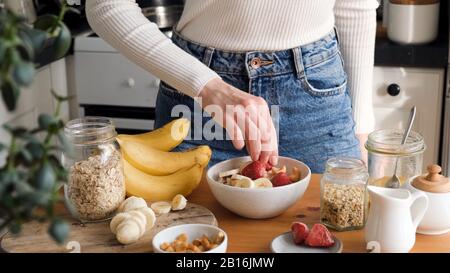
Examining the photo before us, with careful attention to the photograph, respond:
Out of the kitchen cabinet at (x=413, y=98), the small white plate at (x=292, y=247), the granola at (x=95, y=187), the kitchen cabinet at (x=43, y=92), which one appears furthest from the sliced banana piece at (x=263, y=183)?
the kitchen cabinet at (x=43, y=92)

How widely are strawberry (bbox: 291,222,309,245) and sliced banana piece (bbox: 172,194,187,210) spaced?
0.67ft

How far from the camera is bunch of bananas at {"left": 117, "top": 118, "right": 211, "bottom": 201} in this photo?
4.06 feet

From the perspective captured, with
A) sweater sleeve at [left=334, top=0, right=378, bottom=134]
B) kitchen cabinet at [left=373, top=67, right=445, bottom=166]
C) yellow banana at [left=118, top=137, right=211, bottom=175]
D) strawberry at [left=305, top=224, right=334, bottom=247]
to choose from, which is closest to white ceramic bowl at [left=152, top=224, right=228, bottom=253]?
strawberry at [left=305, top=224, right=334, bottom=247]

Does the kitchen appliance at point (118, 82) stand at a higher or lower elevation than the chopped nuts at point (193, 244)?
lower

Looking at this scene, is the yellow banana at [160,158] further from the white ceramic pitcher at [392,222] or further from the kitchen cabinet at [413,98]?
the kitchen cabinet at [413,98]

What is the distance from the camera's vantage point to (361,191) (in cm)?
112

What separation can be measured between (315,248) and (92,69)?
68.5 inches

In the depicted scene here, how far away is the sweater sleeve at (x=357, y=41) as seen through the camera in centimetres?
164

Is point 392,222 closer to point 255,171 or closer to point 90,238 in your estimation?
point 255,171

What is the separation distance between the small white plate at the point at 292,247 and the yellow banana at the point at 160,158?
263mm

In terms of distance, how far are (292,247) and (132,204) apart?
0.86 feet

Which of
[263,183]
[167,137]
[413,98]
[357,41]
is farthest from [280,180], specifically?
[413,98]
